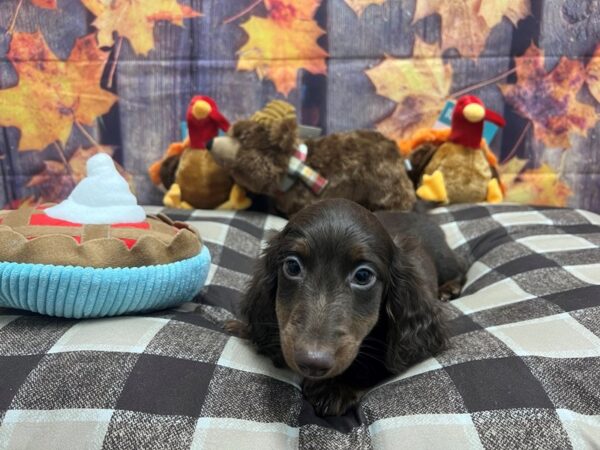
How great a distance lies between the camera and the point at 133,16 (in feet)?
9.33

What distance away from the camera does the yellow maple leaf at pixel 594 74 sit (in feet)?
9.41

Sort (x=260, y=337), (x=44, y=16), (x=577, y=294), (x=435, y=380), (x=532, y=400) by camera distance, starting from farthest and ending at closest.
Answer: (x=44, y=16) < (x=577, y=294) < (x=260, y=337) < (x=435, y=380) < (x=532, y=400)

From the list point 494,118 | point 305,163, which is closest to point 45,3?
point 305,163

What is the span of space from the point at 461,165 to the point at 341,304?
5.73ft

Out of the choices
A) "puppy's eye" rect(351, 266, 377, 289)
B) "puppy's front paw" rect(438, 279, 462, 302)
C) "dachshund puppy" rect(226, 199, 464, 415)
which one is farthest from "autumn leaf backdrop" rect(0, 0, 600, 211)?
"puppy's eye" rect(351, 266, 377, 289)

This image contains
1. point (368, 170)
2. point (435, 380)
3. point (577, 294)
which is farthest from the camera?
point (368, 170)

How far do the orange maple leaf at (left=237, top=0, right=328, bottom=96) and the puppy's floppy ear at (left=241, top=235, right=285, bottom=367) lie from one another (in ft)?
5.33

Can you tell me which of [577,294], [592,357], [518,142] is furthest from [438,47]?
[592,357]

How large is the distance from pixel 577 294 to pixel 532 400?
22.8 inches

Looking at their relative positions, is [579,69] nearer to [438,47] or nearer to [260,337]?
[438,47]

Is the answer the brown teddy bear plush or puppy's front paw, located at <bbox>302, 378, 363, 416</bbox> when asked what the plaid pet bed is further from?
the brown teddy bear plush

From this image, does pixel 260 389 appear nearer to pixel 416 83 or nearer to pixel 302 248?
pixel 302 248

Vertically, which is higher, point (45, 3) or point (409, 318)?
point (45, 3)

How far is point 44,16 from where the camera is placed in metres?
2.81
